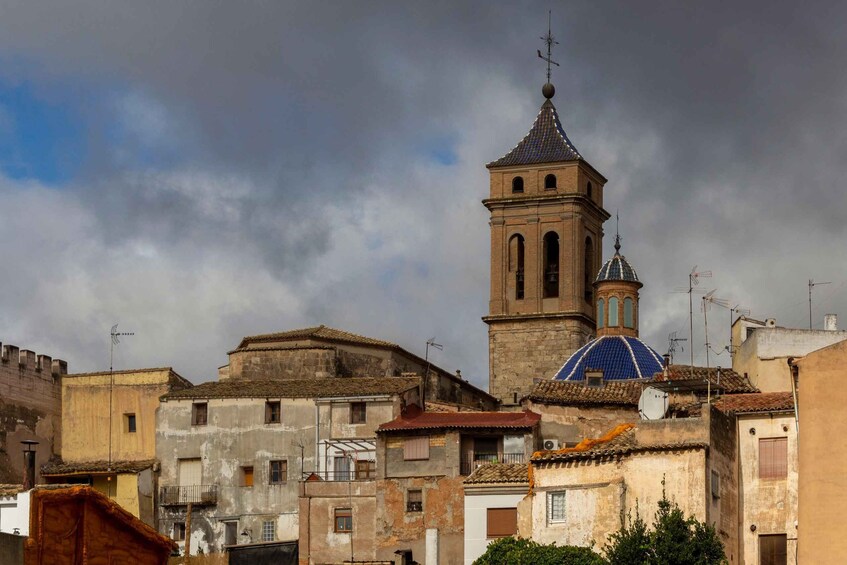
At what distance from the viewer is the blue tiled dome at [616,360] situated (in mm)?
70875

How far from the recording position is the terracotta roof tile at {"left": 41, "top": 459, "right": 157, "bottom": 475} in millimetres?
67750

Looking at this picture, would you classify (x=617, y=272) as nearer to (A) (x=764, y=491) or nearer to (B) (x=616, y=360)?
(B) (x=616, y=360)

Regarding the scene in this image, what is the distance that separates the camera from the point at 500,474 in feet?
192

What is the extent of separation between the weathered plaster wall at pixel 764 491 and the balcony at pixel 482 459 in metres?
8.47

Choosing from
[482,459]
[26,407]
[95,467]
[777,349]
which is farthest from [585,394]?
[26,407]

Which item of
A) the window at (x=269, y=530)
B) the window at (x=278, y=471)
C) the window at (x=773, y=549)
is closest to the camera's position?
the window at (x=773, y=549)

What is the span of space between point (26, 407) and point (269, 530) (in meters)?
11.0

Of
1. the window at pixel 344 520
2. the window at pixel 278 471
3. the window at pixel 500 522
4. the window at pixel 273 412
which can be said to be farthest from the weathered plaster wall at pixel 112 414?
the window at pixel 500 522

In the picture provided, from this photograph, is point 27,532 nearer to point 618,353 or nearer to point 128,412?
point 128,412

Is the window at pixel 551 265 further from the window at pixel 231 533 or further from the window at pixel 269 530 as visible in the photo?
the window at pixel 231 533

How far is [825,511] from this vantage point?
4688 centimetres

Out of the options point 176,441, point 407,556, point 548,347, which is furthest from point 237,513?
point 548,347

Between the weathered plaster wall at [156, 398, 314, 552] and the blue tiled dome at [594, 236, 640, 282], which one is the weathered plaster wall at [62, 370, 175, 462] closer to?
the weathered plaster wall at [156, 398, 314, 552]

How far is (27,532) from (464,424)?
2177cm
